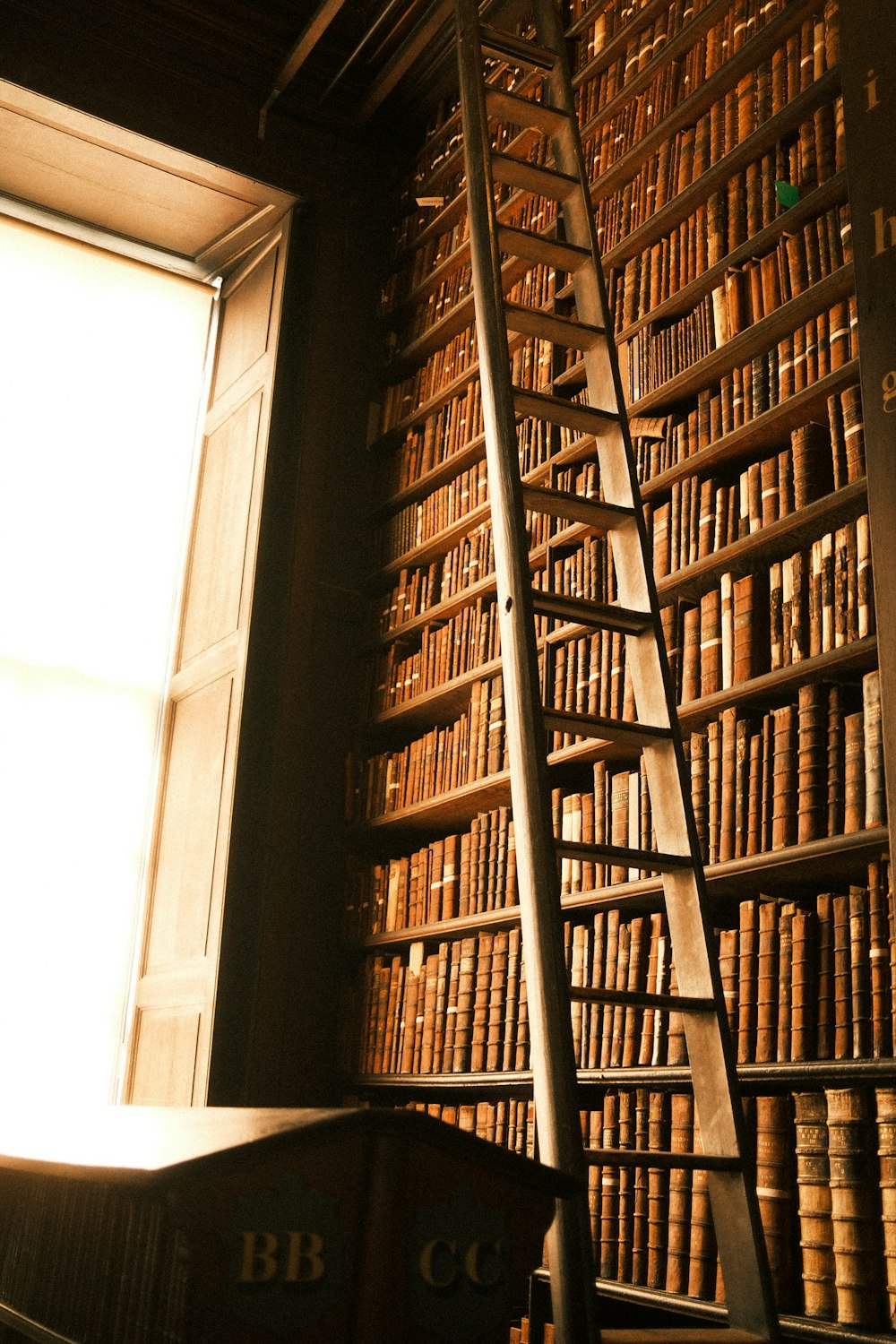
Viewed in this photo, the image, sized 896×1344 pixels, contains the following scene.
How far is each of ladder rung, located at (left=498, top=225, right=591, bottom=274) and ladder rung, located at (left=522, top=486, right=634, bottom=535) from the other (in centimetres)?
63

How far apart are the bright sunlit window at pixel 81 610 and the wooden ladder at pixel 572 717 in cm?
196

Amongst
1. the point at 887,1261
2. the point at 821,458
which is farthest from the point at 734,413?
the point at 887,1261

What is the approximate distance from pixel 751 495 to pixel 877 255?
544mm

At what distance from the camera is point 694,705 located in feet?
8.75

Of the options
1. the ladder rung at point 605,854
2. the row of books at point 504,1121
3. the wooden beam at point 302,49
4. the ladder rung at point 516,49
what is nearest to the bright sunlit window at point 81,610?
the wooden beam at point 302,49

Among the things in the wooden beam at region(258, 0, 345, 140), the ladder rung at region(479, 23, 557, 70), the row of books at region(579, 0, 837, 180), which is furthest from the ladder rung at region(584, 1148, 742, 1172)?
the wooden beam at region(258, 0, 345, 140)

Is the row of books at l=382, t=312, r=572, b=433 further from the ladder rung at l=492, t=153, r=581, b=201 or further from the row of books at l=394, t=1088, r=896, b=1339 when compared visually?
the row of books at l=394, t=1088, r=896, b=1339

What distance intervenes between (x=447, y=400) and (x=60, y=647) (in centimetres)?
153

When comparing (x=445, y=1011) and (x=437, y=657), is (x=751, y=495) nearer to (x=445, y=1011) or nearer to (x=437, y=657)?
(x=437, y=657)

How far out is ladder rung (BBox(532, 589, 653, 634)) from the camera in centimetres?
225

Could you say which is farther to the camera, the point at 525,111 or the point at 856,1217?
the point at 525,111

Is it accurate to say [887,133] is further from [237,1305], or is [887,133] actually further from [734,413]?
[237,1305]

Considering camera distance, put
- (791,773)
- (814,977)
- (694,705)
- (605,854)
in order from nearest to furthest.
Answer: (605,854) < (814,977) < (791,773) < (694,705)

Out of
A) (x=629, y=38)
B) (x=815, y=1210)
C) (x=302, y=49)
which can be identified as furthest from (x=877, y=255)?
(x=302, y=49)
